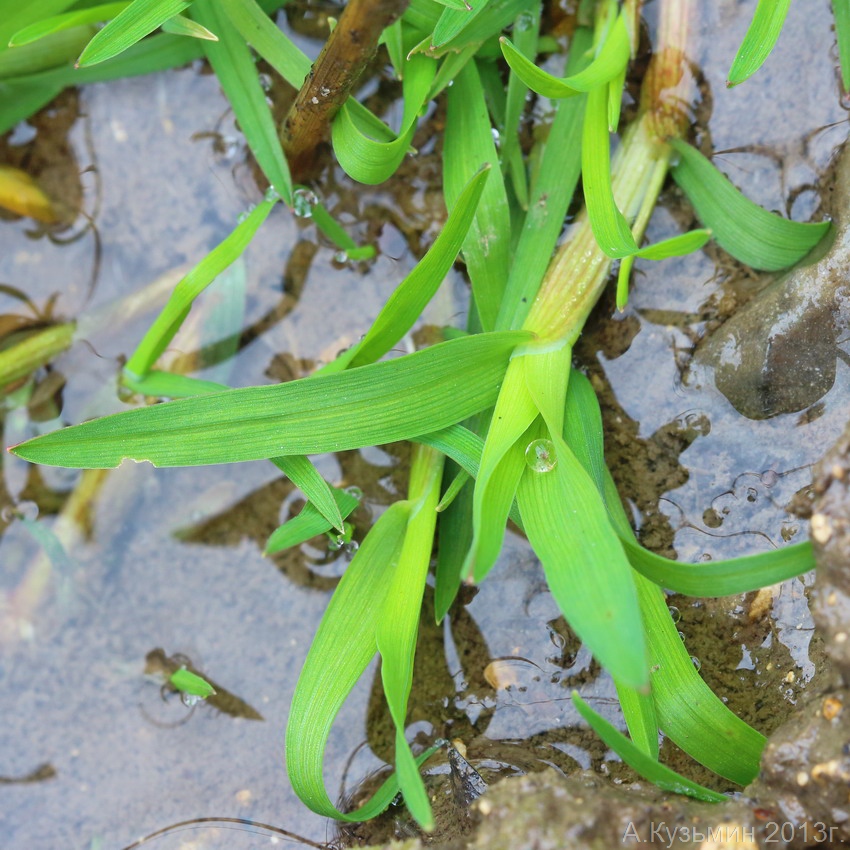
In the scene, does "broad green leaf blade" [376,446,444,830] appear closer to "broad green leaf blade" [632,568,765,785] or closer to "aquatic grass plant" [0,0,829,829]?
"aquatic grass plant" [0,0,829,829]

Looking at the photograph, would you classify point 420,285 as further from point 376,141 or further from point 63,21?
point 63,21

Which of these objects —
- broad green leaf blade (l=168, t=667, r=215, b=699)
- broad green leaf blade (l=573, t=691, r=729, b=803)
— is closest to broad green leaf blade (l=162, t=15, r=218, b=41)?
broad green leaf blade (l=168, t=667, r=215, b=699)

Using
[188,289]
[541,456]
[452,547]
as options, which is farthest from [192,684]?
[541,456]

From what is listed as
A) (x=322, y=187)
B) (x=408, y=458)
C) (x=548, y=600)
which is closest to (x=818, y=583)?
(x=548, y=600)

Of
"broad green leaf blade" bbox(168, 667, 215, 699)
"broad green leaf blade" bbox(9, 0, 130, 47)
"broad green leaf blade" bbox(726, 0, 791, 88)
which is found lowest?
"broad green leaf blade" bbox(168, 667, 215, 699)

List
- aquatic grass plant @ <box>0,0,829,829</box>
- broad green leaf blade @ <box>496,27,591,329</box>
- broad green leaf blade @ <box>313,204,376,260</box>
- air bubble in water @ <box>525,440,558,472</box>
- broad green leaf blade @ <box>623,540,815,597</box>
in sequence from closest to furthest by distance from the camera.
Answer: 1. broad green leaf blade @ <box>623,540,815,597</box>
2. aquatic grass plant @ <box>0,0,829,829</box>
3. air bubble in water @ <box>525,440,558,472</box>
4. broad green leaf blade @ <box>496,27,591,329</box>
5. broad green leaf blade @ <box>313,204,376,260</box>

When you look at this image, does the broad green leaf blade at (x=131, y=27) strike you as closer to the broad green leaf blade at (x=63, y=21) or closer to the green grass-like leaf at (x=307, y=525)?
the broad green leaf blade at (x=63, y=21)

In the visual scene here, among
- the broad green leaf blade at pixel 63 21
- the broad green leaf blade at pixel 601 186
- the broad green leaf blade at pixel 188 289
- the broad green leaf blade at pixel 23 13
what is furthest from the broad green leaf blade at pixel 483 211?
the broad green leaf blade at pixel 23 13

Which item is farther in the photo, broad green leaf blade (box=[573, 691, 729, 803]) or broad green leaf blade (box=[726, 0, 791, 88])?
broad green leaf blade (box=[726, 0, 791, 88])
